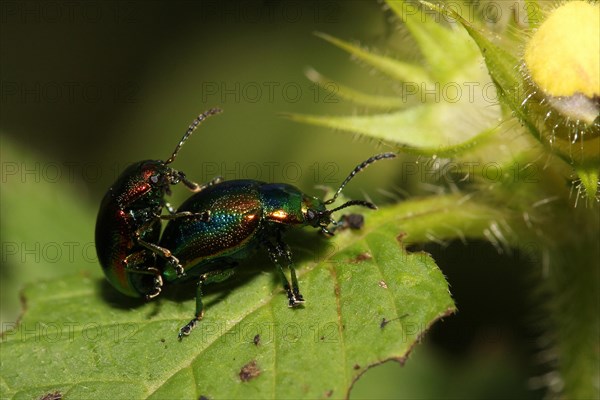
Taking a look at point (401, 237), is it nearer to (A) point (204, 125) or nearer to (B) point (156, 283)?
(B) point (156, 283)

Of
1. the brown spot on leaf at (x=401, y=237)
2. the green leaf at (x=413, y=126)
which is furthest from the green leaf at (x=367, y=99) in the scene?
the brown spot on leaf at (x=401, y=237)

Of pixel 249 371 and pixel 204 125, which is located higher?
pixel 249 371

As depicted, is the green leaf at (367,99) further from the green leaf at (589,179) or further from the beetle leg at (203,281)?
the green leaf at (589,179)

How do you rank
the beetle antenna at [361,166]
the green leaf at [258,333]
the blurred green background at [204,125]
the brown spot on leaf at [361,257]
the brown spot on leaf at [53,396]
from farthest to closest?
the blurred green background at [204,125], the beetle antenna at [361,166], the brown spot on leaf at [361,257], the brown spot on leaf at [53,396], the green leaf at [258,333]

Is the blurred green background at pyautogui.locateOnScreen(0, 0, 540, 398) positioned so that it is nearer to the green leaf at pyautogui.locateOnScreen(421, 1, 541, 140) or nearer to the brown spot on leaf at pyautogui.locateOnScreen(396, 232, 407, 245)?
the brown spot on leaf at pyautogui.locateOnScreen(396, 232, 407, 245)

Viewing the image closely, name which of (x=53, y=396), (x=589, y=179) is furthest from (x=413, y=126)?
(x=53, y=396)

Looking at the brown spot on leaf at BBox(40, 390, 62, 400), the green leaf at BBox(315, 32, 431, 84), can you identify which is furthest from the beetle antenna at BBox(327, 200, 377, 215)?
the brown spot on leaf at BBox(40, 390, 62, 400)
